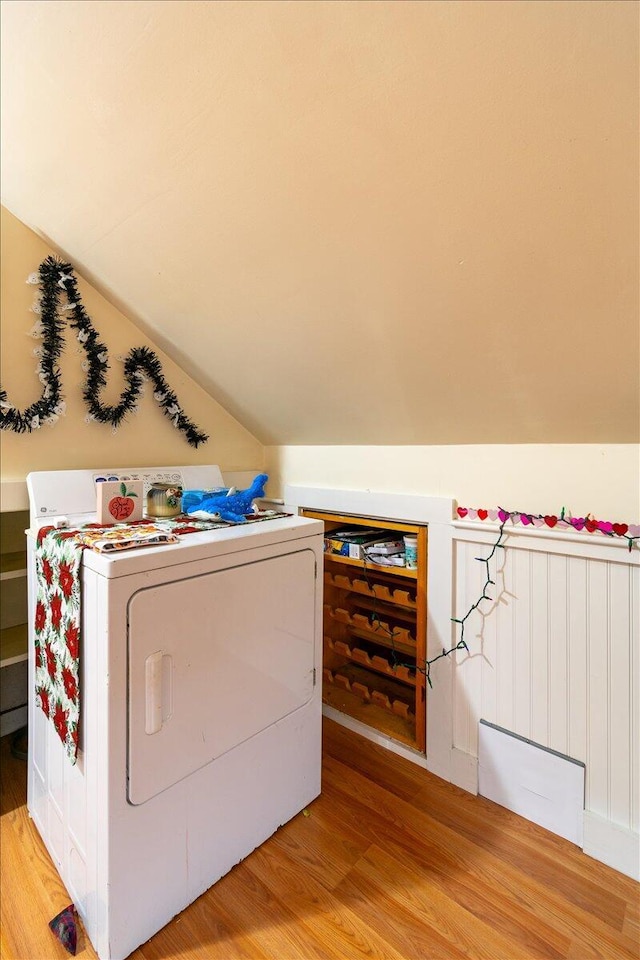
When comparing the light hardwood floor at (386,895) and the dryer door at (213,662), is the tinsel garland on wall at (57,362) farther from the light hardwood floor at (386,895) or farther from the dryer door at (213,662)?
the light hardwood floor at (386,895)

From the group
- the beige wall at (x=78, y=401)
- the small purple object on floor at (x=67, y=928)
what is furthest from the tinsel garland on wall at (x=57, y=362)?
the small purple object on floor at (x=67, y=928)

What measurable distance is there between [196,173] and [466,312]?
0.80m

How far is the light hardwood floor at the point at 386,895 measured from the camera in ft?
3.69

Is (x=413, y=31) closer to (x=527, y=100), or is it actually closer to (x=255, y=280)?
(x=527, y=100)

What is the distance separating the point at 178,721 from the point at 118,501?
71 centimetres

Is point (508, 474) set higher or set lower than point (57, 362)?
lower

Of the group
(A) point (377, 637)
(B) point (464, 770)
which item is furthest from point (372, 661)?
(B) point (464, 770)

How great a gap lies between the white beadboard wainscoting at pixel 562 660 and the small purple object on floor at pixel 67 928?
4.14ft

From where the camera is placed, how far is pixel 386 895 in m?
1.25

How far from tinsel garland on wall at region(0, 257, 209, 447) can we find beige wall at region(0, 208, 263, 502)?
0.03m

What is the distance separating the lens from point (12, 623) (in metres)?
1.90

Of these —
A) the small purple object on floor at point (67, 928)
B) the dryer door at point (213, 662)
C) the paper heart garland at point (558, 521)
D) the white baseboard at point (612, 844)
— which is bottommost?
the small purple object on floor at point (67, 928)

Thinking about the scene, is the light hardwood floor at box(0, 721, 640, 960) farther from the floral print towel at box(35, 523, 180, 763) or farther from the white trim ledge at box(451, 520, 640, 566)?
the white trim ledge at box(451, 520, 640, 566)

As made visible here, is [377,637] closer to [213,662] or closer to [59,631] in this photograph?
[213,662]
